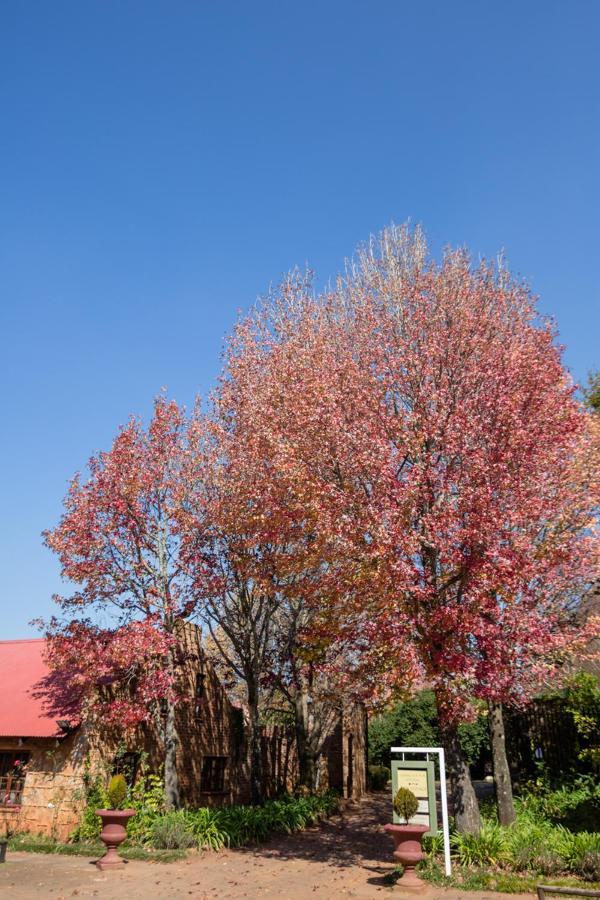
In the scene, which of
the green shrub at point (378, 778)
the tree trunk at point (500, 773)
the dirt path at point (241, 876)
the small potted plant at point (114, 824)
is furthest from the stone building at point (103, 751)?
the tree trunk at point (500, 773)

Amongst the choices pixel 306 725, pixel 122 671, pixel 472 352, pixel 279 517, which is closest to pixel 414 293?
pixel 472 352

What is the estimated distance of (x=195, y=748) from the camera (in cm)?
2206

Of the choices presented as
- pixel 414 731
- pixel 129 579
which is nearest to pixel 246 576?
pixel 129 579

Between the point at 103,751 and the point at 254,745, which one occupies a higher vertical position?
the point at 254,745

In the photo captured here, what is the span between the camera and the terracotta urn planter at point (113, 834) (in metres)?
14.5

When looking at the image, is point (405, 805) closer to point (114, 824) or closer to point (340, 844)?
point (340, 844)

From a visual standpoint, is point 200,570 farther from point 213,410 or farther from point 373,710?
point 373,710

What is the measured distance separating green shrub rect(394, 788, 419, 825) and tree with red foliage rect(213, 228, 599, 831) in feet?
5.22

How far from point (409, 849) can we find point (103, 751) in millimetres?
9990

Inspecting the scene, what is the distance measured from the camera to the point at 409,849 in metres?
12.3

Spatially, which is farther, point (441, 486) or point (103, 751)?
point (103, 751)

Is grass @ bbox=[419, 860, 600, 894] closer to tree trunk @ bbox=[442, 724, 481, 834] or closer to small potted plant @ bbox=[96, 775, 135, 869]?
tree trunk @ bbox=[442, 724, 481, 834]

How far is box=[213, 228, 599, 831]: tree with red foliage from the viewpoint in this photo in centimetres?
1259

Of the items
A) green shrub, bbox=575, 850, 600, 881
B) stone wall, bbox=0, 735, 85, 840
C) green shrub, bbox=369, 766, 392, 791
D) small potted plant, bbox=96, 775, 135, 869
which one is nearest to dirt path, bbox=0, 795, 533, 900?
small potted plant, bbox=96, 775, 135, 869
